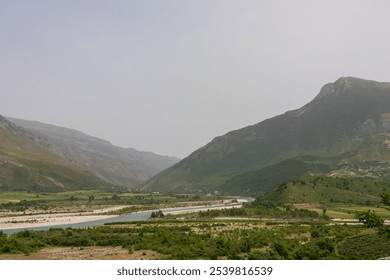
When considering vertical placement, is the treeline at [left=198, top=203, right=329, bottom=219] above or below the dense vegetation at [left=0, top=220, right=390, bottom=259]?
below

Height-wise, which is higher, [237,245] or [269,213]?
[237,245]

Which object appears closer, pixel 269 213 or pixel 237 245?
pixel 237 245

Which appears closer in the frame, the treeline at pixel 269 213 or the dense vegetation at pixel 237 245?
the dense vegetation at pixel 237 245

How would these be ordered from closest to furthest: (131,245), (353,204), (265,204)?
(131,245) < (265,204) < (353,204)

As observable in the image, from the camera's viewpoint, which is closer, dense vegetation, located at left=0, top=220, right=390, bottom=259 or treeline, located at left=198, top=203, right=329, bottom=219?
dense vegetation, located at left=0, top=220, right=390, bottom=259

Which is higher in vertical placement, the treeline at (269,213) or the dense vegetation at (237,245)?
the dense vegetation at (237,245)
